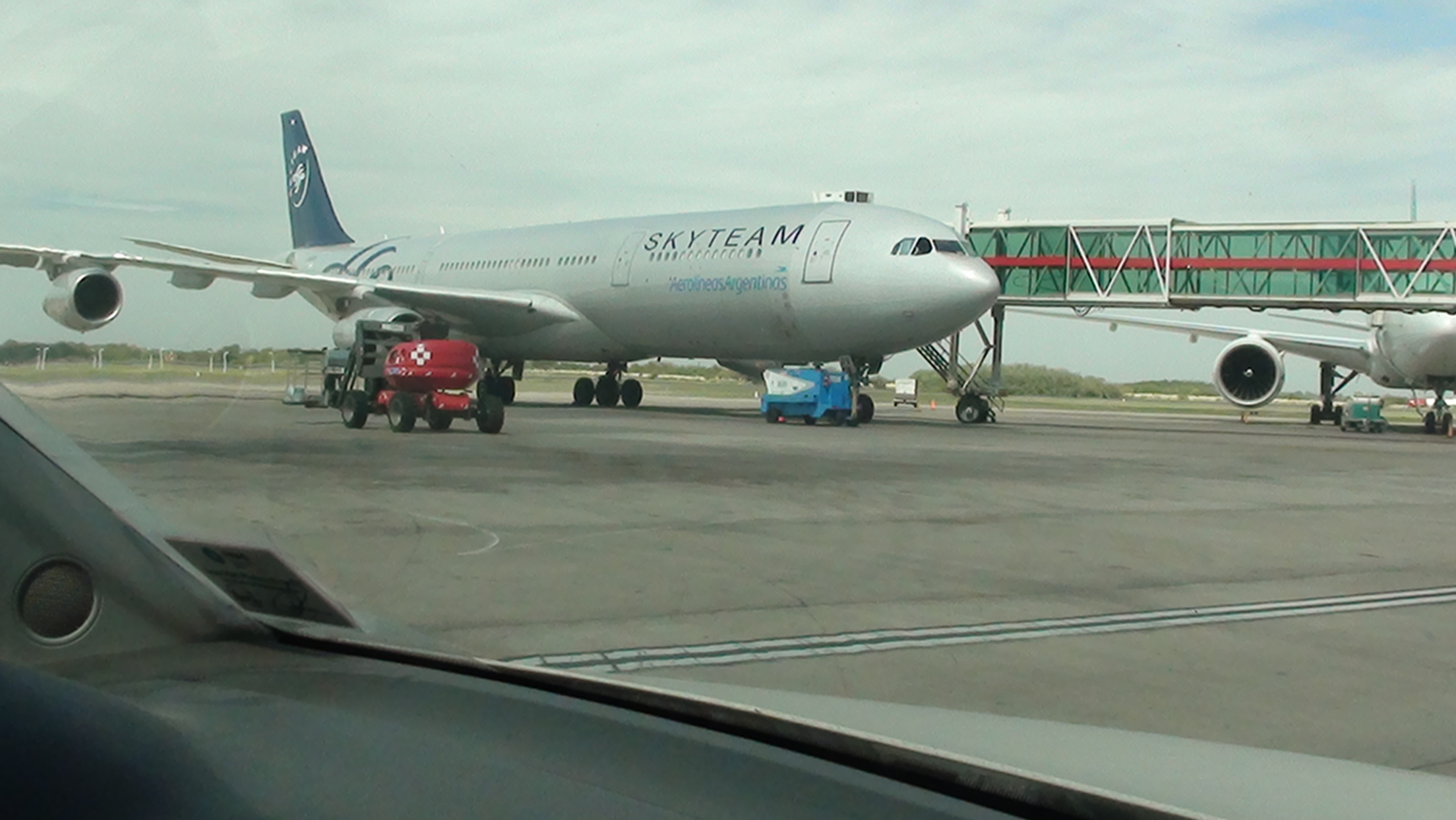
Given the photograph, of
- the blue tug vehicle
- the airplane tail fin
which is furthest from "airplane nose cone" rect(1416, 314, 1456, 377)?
the airplane tail fin

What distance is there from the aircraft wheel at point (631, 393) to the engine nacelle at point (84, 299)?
76.3ft

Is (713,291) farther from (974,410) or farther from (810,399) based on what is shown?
(974,410)

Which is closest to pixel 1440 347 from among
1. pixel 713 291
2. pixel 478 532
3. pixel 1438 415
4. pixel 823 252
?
pixel 1438 415

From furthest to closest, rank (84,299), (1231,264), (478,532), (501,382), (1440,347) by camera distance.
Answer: (1440,347), (1231,264), (501,382), (478,532), (84,299)

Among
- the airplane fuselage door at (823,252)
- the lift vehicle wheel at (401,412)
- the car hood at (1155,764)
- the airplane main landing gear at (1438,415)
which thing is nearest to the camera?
the car hood at (1155,764)

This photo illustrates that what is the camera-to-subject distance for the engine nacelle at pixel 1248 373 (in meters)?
27.6

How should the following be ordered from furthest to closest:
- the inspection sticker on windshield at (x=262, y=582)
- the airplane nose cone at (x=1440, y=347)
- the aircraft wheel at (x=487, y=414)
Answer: the airplane nose cone at (x=1440, y=347)
the aircraft wheel at (x=487, y=414)
the inspection sticker on windshield at (x=262, y=582)

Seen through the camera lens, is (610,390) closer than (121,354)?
No

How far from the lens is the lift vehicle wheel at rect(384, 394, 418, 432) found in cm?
496

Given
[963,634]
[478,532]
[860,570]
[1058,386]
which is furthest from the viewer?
[1058,386]

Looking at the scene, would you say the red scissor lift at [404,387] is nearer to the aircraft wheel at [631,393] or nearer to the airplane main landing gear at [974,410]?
the aircraft wheel at [631,393]

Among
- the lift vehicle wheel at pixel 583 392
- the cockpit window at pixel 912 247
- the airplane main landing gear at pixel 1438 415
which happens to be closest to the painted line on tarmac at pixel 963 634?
the cockpit window at pixel 912 247

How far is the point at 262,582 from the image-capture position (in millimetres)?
1834

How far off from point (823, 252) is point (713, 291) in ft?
6.67
